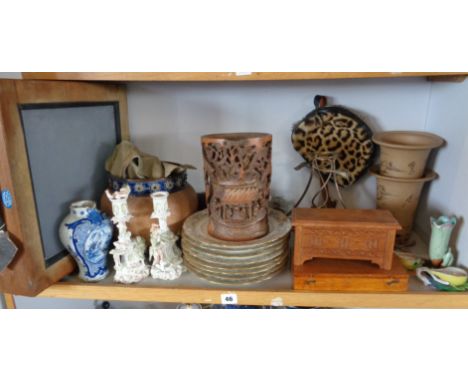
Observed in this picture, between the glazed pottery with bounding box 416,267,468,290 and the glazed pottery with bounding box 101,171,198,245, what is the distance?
498 mm

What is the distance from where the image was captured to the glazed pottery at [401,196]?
2.31ft

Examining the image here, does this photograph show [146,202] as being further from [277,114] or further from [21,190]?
[277,114]

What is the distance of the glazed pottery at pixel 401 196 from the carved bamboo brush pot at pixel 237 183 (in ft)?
0.93

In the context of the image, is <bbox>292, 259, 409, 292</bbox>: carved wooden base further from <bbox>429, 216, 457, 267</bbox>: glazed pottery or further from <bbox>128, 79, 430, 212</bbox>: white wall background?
<bbox>128, 79, 430, 212</bbox>: white wall background

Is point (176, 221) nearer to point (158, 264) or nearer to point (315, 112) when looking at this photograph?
point (158, 264)

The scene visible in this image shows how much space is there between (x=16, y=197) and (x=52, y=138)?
0.13m

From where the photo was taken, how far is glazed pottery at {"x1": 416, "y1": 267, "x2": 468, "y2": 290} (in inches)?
23.5

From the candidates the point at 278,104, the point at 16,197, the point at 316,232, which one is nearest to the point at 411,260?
the point at 316,232

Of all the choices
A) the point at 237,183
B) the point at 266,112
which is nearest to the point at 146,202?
the point at 237,183

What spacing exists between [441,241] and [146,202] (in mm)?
594

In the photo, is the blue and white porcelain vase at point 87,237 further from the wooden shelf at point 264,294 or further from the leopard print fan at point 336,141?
the leopard print fan at point 336,141

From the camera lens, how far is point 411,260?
664 mm

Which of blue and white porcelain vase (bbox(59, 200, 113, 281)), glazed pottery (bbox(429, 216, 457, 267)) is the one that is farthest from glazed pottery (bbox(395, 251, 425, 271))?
blue and white porcelain vase (bbox(59, 200, 113, 281))

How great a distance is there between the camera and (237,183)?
59 centimetres
